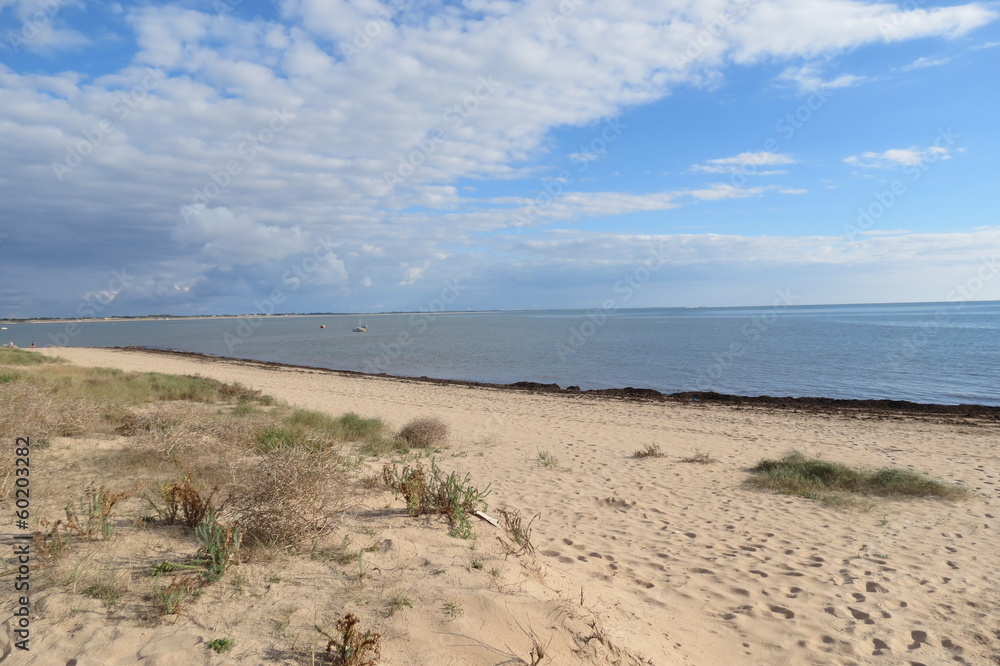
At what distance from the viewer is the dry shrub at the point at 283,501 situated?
175 inches

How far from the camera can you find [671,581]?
5.31m

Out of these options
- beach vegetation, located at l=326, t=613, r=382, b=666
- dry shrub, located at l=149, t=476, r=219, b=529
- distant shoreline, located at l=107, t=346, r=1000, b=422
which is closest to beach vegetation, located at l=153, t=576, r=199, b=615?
dry shrub, located at l=149, t=476, r=219, b=529

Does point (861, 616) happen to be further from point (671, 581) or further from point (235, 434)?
point (235, 434)

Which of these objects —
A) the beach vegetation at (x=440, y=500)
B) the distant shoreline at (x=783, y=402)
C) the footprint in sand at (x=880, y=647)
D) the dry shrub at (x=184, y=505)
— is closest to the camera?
the footprint in sand at (x=880, y=647)

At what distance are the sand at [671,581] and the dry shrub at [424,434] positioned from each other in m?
0.62

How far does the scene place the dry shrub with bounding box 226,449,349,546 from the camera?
4.44 m

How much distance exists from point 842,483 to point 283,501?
29.7ft

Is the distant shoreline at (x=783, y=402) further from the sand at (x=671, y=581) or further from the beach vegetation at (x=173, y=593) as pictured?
the beach vegetation at (x=173, y=593)

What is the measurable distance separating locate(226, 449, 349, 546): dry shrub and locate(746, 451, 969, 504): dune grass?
295 inches

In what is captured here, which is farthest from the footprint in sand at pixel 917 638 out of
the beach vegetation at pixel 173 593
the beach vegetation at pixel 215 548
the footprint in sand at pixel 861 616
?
the beach vegetation at pixel 173 593

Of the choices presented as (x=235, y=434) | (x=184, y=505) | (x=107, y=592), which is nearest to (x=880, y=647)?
(x=107, y=592)

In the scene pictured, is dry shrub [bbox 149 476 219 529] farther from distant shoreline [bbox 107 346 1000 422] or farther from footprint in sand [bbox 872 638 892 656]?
distant shoreline [bbox 107 346 1000 422]

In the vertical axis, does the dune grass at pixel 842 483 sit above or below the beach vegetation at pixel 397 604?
below

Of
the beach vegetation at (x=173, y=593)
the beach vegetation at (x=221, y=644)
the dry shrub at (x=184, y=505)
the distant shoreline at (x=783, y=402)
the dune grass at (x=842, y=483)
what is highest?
the dry shrub at (x=184, y=505)
